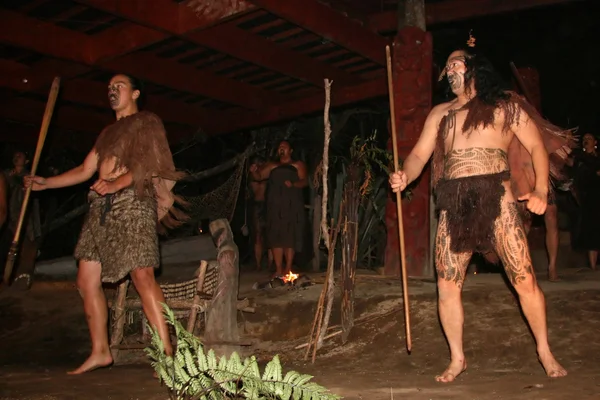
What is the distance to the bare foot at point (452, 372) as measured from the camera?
488 centimetres

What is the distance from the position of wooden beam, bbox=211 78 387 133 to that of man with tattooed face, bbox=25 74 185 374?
4.96m

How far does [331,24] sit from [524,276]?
4.79 m

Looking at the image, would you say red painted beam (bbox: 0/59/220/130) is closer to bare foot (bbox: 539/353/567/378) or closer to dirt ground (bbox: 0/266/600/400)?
dirt ground (bbox: 0/266/600/400)

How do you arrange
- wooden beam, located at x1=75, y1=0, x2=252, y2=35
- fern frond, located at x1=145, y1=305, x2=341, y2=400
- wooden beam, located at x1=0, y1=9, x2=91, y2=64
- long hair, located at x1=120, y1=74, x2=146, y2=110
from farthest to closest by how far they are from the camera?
wooden beam, located at x1=0, y1=9, x2=91, y2=64
wooden beam, located at x1=75, y1=0, x2=252, y2=35
long hair, located at x1=120, y1=74, x2=146, y2=110
fern frond, located at x1=145, y1=305, x2=341, y2=400

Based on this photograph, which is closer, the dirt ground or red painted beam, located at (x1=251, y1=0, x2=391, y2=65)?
the dirt ground

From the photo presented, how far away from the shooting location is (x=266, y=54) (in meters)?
9.52

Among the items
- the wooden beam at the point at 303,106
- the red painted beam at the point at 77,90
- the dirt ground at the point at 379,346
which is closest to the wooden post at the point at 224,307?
the dirt ground at the point at 379,346

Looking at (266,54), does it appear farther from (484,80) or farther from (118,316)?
(484,80)

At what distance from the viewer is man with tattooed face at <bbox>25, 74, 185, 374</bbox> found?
Answer: 5.39 metres

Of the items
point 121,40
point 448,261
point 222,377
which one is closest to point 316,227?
point 121,40

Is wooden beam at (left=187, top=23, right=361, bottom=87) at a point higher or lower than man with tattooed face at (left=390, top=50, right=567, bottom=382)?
higher

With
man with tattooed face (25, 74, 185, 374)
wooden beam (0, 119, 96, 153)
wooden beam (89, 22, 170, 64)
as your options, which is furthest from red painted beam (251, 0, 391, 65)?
wooden beam (0, 119, 96, 153)

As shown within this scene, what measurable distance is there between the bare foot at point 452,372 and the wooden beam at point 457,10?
5274 mm

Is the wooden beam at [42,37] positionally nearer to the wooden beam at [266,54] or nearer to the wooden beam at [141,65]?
the wooden beam at [141,65]
